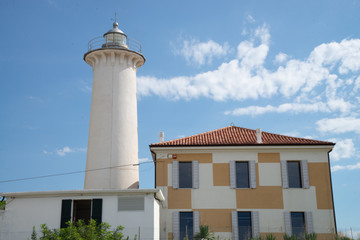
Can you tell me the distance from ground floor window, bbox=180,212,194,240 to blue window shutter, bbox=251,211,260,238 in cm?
297

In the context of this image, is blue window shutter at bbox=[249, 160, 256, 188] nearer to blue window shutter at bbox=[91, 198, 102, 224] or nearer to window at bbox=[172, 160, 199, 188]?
window at bbox=[172, 160, 199, 188]

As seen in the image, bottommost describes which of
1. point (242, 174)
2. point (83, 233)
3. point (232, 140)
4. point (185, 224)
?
point (83, 233)

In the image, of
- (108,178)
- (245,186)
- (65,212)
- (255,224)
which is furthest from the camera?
(108,178)

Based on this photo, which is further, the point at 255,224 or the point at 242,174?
the point at 242,174

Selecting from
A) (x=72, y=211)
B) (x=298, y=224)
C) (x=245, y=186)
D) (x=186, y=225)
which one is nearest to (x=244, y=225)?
(x=245, y=186)

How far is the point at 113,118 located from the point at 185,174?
598 cm

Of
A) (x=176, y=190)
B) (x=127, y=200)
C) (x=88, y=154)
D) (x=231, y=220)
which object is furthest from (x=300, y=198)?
(x=88, y=154)

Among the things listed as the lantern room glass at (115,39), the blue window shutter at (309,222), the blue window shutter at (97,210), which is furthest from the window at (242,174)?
the lantern room glass at (115,39)

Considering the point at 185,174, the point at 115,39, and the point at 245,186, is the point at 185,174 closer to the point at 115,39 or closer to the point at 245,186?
the point at 245,186

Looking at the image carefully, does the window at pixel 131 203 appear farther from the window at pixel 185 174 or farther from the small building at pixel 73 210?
the window at pixel 185 174

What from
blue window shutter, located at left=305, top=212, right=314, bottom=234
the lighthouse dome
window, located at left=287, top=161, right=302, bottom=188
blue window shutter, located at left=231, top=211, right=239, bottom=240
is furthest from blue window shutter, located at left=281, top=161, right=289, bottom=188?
the lighthouse dome

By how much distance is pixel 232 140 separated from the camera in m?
23.5

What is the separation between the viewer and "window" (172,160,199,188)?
22578 millimetres

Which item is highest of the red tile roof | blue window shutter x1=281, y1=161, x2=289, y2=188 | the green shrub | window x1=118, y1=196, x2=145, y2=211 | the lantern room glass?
the lantern room glass
